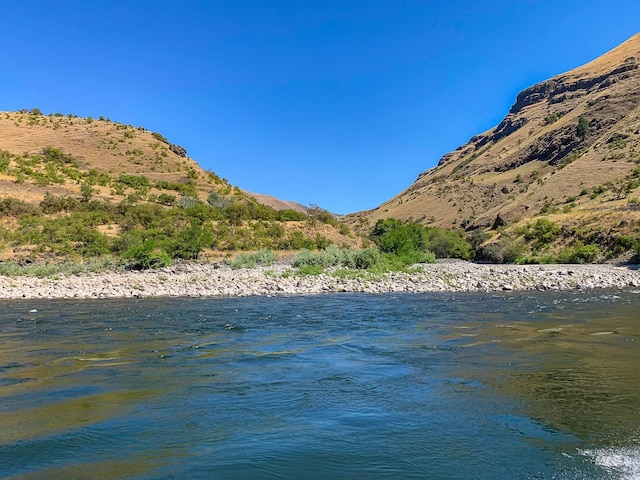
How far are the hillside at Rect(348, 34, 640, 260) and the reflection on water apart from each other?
3371 cm

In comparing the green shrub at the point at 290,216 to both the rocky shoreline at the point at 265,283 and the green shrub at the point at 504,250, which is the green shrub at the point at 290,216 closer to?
the rocky shoreline at the point at 265,283

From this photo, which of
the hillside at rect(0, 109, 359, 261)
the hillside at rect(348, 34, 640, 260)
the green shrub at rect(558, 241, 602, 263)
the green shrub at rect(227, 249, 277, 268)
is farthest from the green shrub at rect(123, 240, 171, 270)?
the hillside at rect(348, 34, 640, 260)

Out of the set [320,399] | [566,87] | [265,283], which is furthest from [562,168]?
[320,399]

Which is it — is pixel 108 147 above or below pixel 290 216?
above

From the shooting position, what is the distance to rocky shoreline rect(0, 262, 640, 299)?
796 inches

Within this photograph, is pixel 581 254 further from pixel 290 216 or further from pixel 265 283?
pixel 265 283

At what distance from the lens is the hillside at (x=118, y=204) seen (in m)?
30.2

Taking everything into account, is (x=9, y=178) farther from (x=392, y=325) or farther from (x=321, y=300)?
(x=392, y=325)

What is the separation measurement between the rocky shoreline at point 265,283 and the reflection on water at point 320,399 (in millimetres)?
7392

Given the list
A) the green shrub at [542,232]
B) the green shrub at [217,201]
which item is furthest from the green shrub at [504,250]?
the green shrub at [217,201]

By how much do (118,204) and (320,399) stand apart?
36598 mm

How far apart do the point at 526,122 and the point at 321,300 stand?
118232 mm

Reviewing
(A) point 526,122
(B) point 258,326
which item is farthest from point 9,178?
(A) point 526,122

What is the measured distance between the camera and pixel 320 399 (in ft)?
21.5
